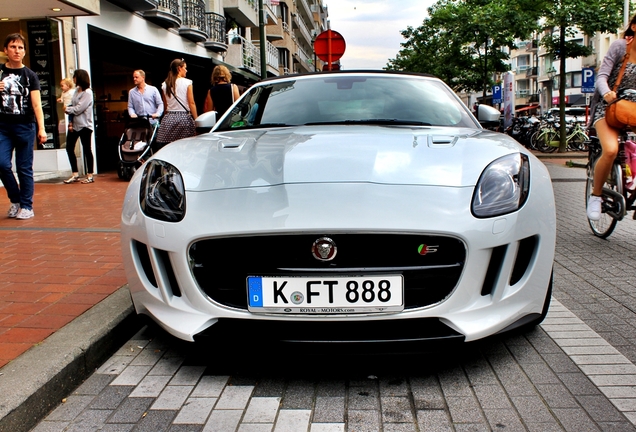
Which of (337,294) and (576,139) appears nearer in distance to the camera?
(337,294)

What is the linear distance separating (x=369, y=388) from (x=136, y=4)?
606 inches

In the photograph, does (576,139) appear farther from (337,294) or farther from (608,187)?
(337,294)

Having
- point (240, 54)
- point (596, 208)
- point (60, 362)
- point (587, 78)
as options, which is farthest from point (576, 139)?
point (60, 362)

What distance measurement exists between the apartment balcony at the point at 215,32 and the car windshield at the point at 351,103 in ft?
66.5

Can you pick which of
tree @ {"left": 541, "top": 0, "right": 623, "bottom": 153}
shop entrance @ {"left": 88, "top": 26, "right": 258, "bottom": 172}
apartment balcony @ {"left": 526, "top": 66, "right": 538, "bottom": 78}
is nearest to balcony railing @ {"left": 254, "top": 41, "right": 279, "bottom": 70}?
shop entrance @ {"left": 88, "top": 26, "right": 258, "bottom": 172}

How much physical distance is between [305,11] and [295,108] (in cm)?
6544

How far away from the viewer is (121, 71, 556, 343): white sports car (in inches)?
95.0

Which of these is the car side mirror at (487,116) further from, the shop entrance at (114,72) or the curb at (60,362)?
the shop entrance at (114,72)

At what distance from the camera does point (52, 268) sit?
4312 mm

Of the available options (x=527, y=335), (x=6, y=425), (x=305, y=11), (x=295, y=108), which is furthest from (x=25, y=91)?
(x=305, y=11)

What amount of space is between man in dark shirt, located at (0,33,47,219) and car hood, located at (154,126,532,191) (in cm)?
383

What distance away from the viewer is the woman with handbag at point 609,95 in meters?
5.01

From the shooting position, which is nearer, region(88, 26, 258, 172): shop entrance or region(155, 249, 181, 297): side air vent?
region(155, 249, 181, 297): side air vent

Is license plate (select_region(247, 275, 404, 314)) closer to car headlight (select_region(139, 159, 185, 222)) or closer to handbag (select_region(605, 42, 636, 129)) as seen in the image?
car headlight (select_region(139, 159, 185, 222))
